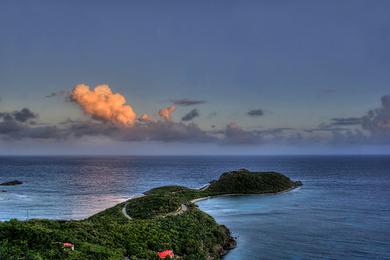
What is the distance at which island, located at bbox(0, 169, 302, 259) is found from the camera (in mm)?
39188

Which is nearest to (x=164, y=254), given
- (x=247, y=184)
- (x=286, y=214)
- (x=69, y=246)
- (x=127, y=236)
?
(x=127, y=236)

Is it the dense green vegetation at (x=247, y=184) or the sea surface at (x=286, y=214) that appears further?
the dense green vegetation at (x=247, y=184)

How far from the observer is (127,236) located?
53.5m

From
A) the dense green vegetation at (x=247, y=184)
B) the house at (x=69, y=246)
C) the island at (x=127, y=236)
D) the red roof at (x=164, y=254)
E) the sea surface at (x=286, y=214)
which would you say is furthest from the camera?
the dense green vegetation at (x=247, y=184)

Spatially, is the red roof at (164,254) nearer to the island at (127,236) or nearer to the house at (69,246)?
the island at (127,236)

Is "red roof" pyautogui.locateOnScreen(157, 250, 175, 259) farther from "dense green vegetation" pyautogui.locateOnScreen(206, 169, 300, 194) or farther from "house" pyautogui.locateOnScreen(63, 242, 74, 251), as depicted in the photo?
"dense green vegetation" pyautogui.locateOnScreen(206, 169, 300, 194)

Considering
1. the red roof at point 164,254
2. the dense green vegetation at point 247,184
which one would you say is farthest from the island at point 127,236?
the dense green vegetation at point 247,184

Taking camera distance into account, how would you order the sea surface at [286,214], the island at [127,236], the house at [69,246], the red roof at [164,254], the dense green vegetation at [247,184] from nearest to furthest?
the island at [127,236], the house at [69,246], the red roof at [164,254], the sea surface at [286,214], the dense green vegetation at [247,184]

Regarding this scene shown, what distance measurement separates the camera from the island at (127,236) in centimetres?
3919

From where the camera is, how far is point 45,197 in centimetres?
13188

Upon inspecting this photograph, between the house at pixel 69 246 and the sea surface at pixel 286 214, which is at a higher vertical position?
the house at pixel 69 246

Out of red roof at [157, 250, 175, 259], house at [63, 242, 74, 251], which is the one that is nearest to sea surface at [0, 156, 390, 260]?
red roof at [157, 250, 175, 259]

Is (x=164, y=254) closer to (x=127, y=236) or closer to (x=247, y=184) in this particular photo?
(x=127, y=236)

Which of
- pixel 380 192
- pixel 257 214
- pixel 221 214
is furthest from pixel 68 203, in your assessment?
pixel 380 192
